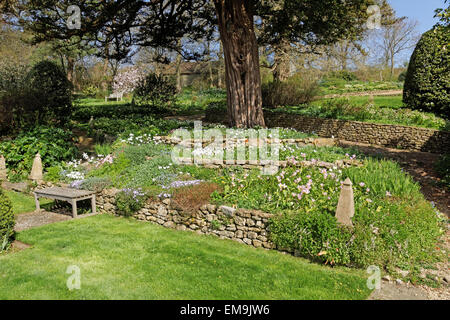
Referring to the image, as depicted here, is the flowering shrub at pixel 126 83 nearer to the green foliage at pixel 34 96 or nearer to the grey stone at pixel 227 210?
the green foliage at pixel 34 96

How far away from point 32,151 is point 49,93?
20.0 feet

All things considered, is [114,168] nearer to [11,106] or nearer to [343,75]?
[11,106]

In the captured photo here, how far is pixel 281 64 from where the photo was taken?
66.7 ft

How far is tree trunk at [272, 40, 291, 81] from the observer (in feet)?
60.5

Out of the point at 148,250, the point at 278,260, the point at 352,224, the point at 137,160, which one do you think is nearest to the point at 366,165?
the point at 352,224

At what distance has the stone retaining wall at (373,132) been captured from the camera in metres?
11.7

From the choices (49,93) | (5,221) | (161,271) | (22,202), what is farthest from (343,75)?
(5,221)

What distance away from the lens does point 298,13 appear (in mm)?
12078

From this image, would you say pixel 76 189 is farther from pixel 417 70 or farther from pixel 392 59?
pixel 392 59

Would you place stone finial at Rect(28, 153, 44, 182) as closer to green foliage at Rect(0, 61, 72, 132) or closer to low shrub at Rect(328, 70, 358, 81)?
green foliage at Rect(0, 61, 72, 132)

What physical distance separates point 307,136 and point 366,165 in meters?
3.61
